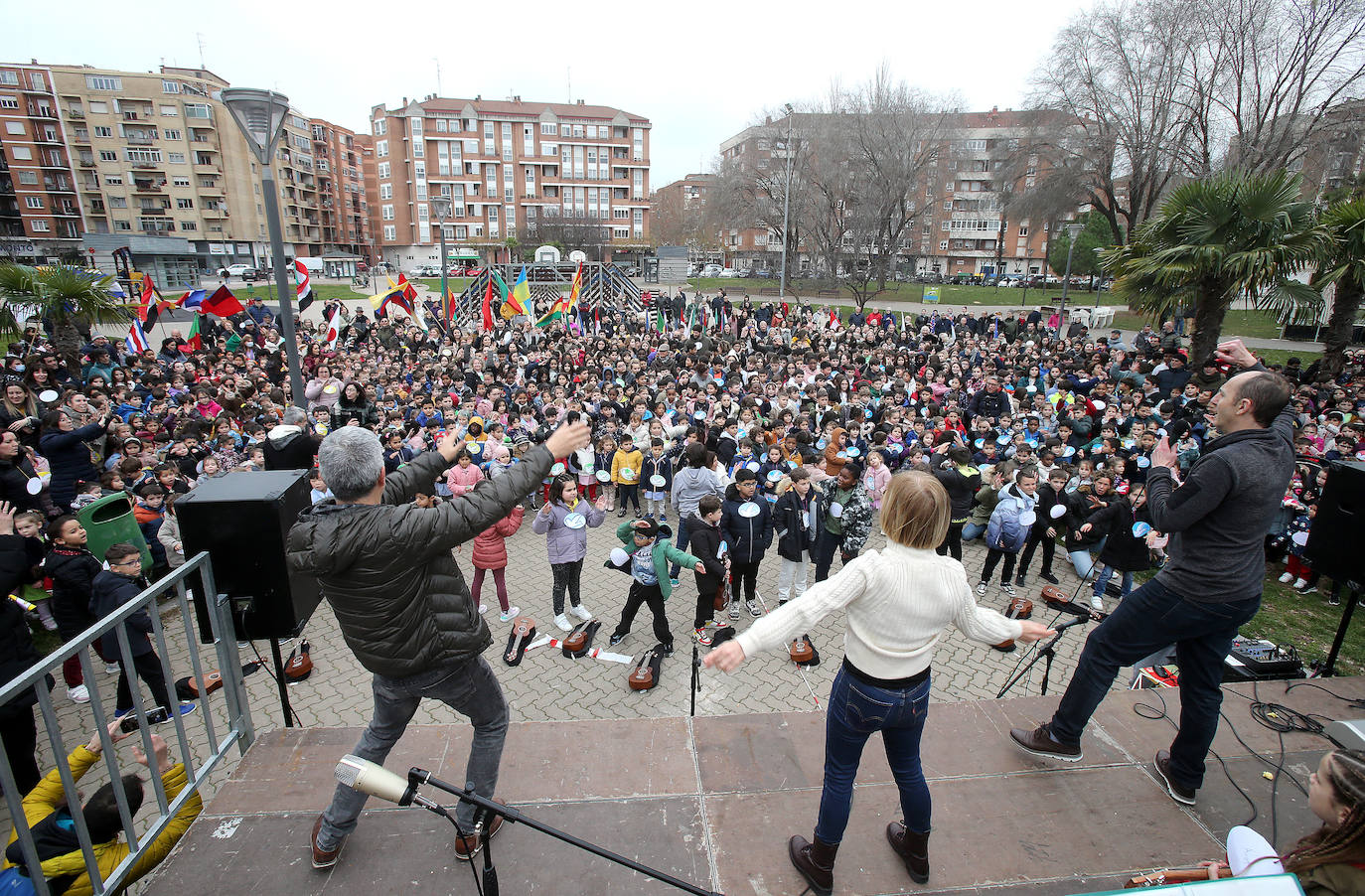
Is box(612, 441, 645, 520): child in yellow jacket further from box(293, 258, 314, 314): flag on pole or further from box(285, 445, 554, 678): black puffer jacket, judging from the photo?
box(293, 258, 314, 314): flag on pole

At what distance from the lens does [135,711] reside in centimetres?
244

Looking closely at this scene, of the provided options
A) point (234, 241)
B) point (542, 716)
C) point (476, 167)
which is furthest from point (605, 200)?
point (542, 716)

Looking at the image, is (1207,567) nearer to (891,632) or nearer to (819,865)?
(891,632)

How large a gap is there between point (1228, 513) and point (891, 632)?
184 cm

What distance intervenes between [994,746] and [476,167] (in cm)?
8069

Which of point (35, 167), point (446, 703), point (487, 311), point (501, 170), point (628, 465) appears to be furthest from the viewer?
point (501, 170)

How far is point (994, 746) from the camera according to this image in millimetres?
3486

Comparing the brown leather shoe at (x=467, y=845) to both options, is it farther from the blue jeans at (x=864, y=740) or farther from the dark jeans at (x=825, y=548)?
the dark jeans at (x=825, y=548)

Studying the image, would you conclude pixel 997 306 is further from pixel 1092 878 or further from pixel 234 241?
pixel 234 241

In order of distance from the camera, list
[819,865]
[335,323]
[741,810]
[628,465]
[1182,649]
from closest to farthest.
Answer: [819,865], [741,810], [1182,649], [628,465], [335,323]

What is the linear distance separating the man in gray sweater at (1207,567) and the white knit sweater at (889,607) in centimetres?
135

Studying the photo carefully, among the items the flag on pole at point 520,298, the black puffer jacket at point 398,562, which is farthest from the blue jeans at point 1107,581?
the flag on pole at point 520,298

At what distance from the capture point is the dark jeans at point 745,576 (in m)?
6.79

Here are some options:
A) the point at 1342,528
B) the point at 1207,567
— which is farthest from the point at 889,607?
the point at 1342,528
